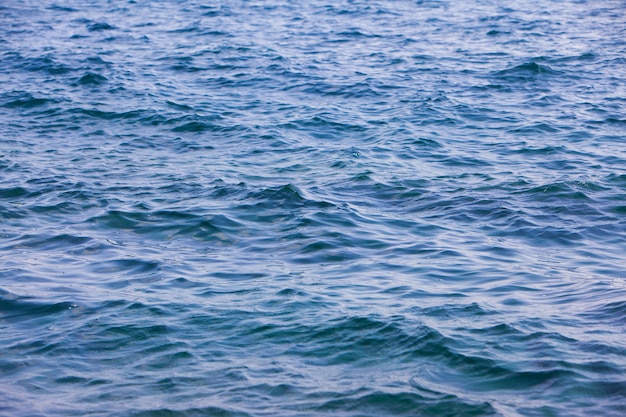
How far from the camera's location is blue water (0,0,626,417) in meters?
9.47

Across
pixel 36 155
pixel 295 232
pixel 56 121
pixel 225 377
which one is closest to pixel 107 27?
pixel 56 121

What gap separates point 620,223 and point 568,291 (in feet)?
11.3

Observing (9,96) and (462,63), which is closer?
(9,96)

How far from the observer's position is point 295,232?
14344 mm

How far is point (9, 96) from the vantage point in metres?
23.9

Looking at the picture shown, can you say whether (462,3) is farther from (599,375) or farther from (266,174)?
(599,375)

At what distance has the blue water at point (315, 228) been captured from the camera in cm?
947

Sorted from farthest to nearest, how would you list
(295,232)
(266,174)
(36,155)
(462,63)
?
(462,63), (36,155), (266,174), (295,232)

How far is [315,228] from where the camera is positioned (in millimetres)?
14469

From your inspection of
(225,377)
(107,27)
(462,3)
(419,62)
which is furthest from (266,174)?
(462,3)

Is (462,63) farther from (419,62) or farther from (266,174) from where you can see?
(266,174)

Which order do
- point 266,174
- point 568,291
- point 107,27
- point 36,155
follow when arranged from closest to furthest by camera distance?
point 568,291 < point 266,174 < point 36,155 < point 107,27

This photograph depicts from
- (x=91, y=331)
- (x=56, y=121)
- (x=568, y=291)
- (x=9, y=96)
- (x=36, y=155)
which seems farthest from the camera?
(x=9, y=96)

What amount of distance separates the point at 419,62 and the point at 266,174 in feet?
37.3
